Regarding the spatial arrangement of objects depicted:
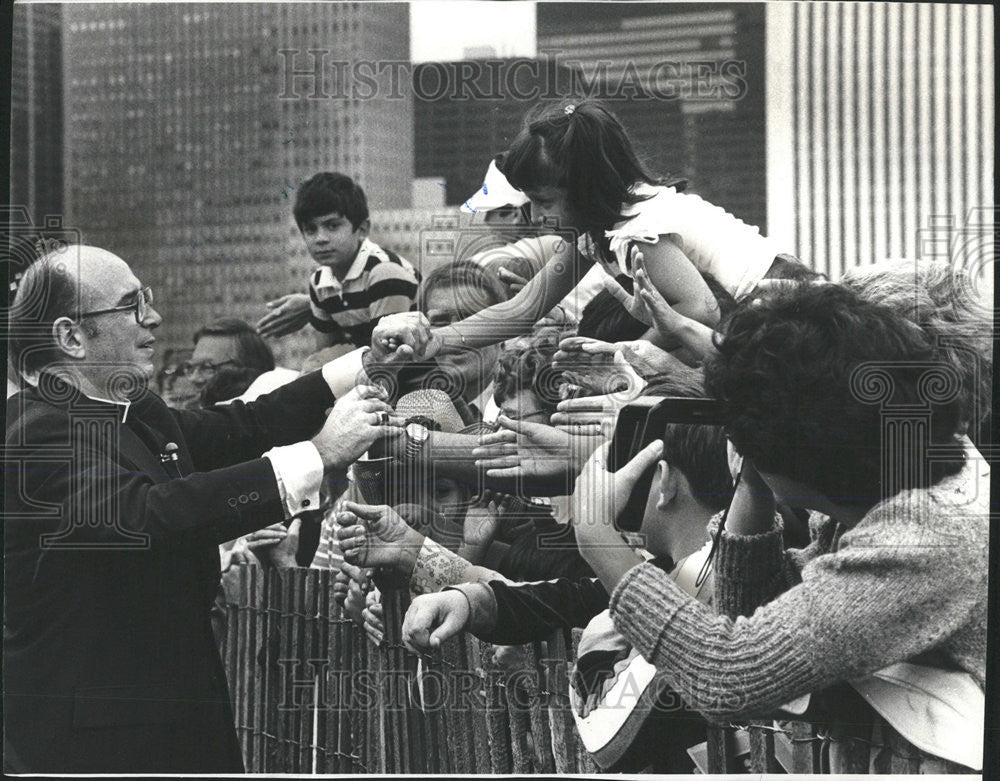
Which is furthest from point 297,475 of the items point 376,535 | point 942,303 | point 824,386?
point 942,303

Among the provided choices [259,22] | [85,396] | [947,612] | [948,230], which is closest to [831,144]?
[948,230]

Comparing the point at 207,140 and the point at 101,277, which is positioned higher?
the point at 207,140

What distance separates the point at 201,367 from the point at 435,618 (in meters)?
1.02

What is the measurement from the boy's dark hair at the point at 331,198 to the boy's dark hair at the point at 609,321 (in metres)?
0.71

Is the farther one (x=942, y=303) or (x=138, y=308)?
(x=138, y=308)

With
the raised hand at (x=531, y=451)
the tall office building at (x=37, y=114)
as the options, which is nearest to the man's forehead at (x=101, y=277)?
the tall office building at (x=37, y=114)

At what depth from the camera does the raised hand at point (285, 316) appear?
3.73 m

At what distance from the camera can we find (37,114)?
147 inches

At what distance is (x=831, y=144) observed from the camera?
11.9 feet

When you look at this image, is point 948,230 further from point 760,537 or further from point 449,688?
point 449,688

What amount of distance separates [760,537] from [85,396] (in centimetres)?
197

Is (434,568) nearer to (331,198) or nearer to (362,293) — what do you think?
(362,293)

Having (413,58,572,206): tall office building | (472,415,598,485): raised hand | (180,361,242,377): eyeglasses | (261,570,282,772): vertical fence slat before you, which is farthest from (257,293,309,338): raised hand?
(261,570,282,772): vertical fence slat

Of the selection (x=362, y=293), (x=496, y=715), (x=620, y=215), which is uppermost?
(x=620, y=215)
